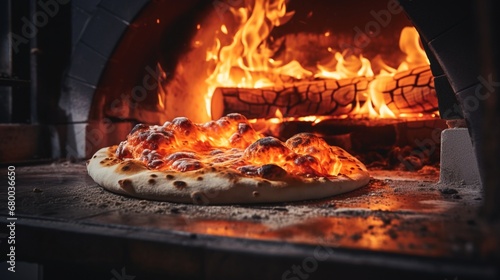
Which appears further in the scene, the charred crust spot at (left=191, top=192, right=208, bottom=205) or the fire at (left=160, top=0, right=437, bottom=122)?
the fire at (left=160, top=0, right=437, bottom=122)

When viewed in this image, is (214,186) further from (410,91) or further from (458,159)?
(410,91)

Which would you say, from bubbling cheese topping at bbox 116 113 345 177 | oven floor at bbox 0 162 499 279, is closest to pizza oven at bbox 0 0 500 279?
oven floor at bbox 0 162 499 279

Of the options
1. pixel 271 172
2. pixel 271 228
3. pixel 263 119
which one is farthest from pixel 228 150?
pixel 263 119

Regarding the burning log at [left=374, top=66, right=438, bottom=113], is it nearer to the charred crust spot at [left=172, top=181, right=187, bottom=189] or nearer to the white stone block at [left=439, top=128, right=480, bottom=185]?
the white stone block at [left=439, top=128, right=480, bottom=185]

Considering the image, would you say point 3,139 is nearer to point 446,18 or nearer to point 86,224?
point 86,224

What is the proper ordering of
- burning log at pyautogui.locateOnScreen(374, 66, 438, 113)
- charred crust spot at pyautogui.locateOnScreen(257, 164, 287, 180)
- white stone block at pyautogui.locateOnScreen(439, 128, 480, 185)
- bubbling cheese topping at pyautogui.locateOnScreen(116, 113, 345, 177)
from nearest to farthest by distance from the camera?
charred crust spot at pyautogui.locateOnScreen(257, 164, 287, 180), bubbling cheese topping at pyautogui.locateOnScreen(116, 113, 345, 177), white stone block at pyautogui.locateOnScreen(439, 128, 480, 185), burning log at pyautogui.locateOnScreen(374, 66, 438, 113)

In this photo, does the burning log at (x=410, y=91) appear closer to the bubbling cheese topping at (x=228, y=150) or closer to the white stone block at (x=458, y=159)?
the white stone block at (x=458, y=159)

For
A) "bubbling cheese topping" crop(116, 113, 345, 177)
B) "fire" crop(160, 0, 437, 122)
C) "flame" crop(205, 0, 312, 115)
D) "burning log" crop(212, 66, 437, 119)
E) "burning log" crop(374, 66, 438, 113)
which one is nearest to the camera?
"bubbling cheese topping" crop(116, 113, 345, 177)
